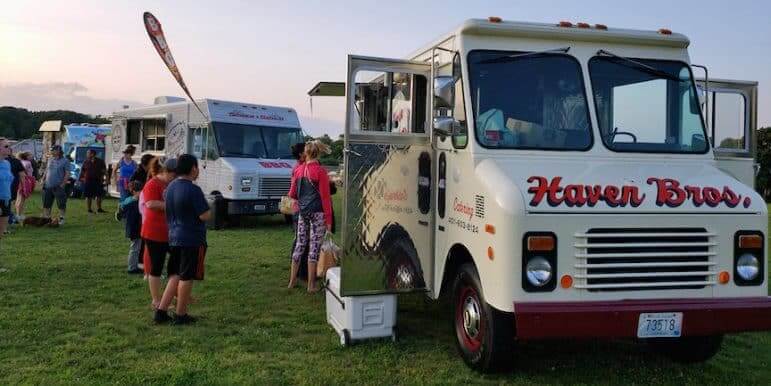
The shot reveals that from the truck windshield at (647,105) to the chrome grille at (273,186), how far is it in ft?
32.2

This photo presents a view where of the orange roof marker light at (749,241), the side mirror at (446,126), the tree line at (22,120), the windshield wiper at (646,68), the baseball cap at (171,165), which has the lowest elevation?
the orange roof marker light at (749,241)

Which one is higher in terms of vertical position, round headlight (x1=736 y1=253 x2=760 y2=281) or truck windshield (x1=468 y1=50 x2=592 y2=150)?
truck windshield (x1=468 y1=50 x2=592 y2=150)

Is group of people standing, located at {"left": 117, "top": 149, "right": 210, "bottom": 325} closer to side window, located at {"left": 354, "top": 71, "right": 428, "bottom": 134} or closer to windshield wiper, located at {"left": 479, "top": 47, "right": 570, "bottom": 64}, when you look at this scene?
side window, located at {"left": 354, "top": 71, "right": 428, "bottom": 134}

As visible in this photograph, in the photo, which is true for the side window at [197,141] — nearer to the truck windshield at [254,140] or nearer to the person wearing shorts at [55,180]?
the truck windshield at [254,140]

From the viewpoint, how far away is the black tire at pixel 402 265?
221 inches

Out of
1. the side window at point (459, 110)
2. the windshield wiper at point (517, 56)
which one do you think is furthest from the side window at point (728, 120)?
the side window at point (459, 110)

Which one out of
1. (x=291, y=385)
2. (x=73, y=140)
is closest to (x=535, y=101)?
(x=291, y=385)

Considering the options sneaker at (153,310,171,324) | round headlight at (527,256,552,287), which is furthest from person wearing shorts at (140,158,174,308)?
round headlight at (527,256,552,287)

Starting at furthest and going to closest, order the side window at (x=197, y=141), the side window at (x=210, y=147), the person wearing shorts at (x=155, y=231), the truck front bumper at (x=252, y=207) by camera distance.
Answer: the side window at (x=197, y=141)
the side window at (x=210, y=147)
the truck front bumper at (x=252, y=207)
the person wearing shorts at (x=155, y=231)

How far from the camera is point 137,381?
471 centimetres

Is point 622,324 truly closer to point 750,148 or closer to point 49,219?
point 750,148

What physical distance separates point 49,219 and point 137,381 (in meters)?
10.2

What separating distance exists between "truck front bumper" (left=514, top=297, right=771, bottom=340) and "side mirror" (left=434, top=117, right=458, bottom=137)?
4.57 ft

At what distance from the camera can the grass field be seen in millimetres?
4871
